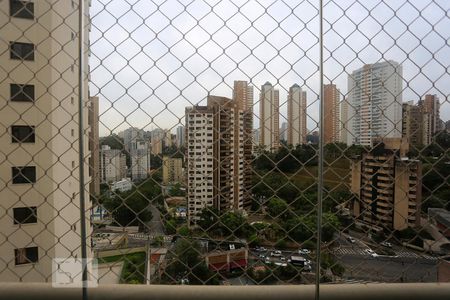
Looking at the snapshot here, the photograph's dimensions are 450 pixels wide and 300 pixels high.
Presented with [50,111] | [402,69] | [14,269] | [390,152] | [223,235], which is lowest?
[14,269]

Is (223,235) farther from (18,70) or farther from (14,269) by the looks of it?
(18,70)

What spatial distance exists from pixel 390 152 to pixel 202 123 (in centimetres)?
68

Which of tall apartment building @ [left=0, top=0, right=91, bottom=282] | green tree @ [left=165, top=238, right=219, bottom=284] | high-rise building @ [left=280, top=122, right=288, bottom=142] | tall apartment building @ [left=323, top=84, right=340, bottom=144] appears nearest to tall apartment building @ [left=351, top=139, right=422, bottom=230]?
tall apartment building @ [left=323, top=84, right=340, bottom=144]

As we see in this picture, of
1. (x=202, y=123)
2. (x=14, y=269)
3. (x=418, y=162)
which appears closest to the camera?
(x=202, y=123)

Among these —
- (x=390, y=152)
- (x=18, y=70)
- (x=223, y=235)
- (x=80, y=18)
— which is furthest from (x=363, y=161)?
(x=18, y=70)

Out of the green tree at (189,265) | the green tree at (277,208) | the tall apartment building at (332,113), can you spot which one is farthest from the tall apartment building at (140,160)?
the tall apartment building at (332,113)

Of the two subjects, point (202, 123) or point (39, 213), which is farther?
point (39, 213)

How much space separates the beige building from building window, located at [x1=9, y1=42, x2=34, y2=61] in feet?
2.31

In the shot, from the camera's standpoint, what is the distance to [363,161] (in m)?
1.21

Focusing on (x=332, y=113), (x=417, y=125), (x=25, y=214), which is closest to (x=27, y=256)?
(x=25, y=214)

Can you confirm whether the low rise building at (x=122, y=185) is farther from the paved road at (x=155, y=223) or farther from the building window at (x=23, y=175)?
the building window at (x=23, y=175)

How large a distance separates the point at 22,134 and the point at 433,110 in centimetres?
151

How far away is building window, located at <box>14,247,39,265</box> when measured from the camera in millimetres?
1438

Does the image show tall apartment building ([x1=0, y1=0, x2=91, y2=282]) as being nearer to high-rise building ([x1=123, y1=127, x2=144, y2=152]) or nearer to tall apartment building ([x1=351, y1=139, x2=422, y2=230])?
high-rise building ([x1=123, y1=127, x2=144, y2=152])
